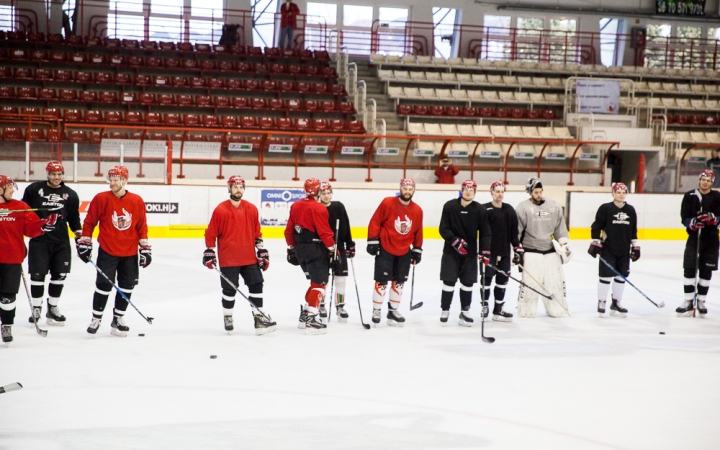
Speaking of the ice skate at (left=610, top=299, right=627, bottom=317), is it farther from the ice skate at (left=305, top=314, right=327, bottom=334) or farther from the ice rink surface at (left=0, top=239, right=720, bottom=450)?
the ice skate at (left=305, top=314, right=327, bottom=334)

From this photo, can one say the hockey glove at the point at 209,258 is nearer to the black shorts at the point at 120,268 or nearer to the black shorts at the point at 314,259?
the black shorts at the point at 120,268

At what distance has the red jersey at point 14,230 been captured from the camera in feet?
21.1

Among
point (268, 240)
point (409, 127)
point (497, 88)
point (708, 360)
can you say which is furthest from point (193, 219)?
point (497, 88)

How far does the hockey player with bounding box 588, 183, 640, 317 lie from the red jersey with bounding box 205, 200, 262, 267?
3.85 m

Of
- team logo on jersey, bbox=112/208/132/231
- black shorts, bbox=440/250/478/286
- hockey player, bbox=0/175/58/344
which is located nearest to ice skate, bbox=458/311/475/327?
black shorts, bbox=440/250/478/286

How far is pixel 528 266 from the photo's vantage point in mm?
8516

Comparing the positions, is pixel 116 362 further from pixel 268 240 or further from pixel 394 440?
pixel 268 240

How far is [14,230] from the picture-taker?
6480 mm

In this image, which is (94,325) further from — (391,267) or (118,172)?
(391,267)

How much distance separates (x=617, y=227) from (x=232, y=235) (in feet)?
14.2

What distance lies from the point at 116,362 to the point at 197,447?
82.3 inches

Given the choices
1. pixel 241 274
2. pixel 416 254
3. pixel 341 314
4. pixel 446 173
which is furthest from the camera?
pixel 446 173

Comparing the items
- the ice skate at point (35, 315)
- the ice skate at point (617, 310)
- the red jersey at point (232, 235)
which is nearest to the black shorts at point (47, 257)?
the ice skate at point (35, 315)

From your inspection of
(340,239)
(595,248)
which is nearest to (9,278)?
(340,239)
